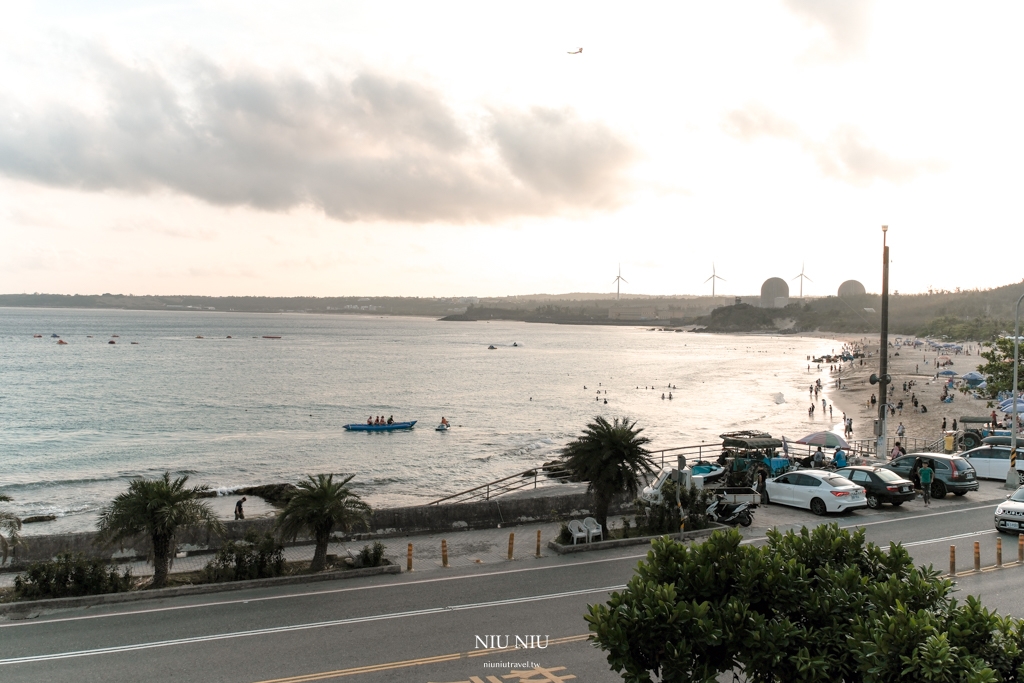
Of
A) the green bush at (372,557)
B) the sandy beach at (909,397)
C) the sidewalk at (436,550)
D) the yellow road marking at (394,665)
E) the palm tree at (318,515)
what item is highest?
the palm tree at (318,515)

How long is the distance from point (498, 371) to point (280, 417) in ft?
186

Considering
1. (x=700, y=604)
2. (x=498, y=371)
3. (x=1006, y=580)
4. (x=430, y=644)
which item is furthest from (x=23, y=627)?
(x=498, y=371)

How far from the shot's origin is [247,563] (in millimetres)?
15562

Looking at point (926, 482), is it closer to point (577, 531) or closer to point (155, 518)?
point (577, 531)

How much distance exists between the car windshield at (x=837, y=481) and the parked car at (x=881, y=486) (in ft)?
2.62

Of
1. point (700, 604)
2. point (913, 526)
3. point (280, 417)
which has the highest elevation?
point (700, 604)

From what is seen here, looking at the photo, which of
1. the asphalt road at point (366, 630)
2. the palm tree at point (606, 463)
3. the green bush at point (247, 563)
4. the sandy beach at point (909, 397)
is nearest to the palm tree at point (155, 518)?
the green bush at point (247, 563)

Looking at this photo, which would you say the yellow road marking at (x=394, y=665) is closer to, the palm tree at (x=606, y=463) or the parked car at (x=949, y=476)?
the palm tree at (x=606, y=463)

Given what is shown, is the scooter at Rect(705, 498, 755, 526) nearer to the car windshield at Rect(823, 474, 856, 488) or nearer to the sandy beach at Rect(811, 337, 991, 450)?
the car windshield at Rect(823, 474, 856, 488)

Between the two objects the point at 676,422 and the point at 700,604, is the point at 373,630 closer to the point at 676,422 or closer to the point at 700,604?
the point at 700,604

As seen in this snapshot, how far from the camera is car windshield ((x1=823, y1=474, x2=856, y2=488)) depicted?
20.9 meters

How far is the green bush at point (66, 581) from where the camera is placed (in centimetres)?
1427

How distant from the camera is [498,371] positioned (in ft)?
400

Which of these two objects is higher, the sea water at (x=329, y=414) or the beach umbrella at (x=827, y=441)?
the beach umbrella at (x=827, y=441)
